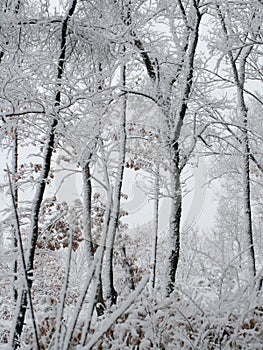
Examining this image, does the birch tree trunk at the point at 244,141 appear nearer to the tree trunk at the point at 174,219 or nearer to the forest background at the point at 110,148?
the forest background at the point at 110,148

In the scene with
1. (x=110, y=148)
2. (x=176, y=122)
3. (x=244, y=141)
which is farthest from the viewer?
(x=244, y=141)

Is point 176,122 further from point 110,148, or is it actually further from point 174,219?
point 110,148

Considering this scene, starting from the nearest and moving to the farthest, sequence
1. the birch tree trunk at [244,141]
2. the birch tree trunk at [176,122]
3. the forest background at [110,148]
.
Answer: the forest background at [110,148] < the birch tree trunk at [176,122] < the birch tree trunk at [244,141]

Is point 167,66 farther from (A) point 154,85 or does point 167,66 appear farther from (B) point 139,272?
(B) point 139,272

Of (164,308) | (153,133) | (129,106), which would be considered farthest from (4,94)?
(129,106)

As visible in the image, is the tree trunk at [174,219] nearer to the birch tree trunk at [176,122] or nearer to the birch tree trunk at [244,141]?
the birch tree trunk at [176,122]

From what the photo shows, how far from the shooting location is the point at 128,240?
989 centimetres

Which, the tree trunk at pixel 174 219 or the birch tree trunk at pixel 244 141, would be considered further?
the birch tree trunk at pixel 244 141

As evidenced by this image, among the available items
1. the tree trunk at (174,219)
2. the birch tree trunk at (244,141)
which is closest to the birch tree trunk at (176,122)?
the tree trunk at (174,219)

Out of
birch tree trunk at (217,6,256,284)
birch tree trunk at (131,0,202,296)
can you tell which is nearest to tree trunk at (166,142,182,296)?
birch tree trunk at (131,0,202,296)

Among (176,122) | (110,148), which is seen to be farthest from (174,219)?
(110,148)

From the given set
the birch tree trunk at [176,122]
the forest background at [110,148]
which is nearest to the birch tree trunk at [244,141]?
the forest background at [110,148]

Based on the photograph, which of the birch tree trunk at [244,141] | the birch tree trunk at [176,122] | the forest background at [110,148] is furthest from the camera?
the birch tree trunk at [244,141]

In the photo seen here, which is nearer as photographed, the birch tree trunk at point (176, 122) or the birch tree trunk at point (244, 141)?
the birch tree trunk at point (176, 122)
